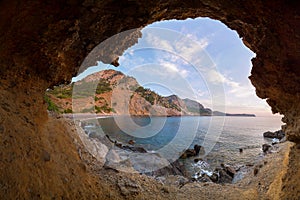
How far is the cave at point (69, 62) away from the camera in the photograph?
10.7 feet

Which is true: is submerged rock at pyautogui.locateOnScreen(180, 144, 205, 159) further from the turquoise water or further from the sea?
the turquoise water

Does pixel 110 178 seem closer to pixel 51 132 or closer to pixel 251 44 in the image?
pixel 51 132

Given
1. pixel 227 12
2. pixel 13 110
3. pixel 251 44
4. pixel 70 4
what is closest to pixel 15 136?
pixel 13 110

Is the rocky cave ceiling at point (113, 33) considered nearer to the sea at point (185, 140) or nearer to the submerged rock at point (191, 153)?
the sea at point (185, 140)

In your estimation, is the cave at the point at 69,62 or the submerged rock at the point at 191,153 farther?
the submerged rock at the point at 191,153

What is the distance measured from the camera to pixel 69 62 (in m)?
5.18

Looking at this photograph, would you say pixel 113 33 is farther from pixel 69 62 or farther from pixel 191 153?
pixel 191 153

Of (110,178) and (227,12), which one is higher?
(227,12)

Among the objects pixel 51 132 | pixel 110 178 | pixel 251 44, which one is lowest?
pixel 110 178

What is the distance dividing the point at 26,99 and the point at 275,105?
20.4ft

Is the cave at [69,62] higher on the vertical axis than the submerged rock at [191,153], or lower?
higher

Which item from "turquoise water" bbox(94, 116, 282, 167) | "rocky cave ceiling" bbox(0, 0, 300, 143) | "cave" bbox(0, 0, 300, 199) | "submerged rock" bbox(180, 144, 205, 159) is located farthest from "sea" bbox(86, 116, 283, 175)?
"rocky cave ceiling" bbox(0, 0, 300, 143)

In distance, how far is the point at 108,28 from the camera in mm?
4980

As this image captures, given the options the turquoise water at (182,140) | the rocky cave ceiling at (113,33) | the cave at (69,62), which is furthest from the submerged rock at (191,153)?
the rocky cave ceiling at (113,33)
